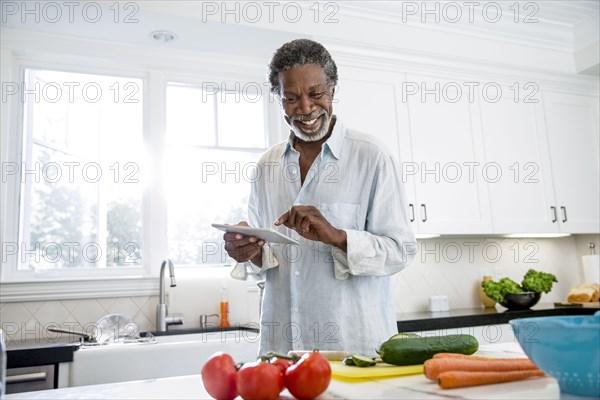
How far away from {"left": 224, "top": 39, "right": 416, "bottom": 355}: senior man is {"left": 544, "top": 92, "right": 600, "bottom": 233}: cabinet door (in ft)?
7.76

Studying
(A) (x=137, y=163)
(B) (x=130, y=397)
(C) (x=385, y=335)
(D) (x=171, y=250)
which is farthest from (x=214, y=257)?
(B) (x=130, y=397)

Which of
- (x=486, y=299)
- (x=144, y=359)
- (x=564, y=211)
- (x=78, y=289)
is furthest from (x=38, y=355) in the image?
(x=564, y=211)

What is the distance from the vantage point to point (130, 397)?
3.19ft

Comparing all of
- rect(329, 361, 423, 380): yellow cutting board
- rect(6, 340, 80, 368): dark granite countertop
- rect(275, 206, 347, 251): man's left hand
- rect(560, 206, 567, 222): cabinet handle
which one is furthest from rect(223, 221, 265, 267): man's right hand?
rect(560, 206, 567, 222): cabinet handle

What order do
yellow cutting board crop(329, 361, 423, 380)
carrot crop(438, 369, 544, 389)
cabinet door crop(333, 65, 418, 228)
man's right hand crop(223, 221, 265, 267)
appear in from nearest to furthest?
carrot crop(438, 369, 544, 389), yellow cutting board crop(329, 361, 423, 380), man's right hand crop(223, 221, 265, 267), cabinet door crop(333, 65, 418, 228)

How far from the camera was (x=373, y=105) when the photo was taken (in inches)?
122

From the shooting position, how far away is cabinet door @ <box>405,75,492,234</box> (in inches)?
123

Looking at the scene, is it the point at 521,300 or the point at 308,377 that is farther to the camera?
the point at 521,300

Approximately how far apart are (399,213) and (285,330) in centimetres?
50

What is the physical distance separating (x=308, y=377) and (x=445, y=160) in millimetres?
2602

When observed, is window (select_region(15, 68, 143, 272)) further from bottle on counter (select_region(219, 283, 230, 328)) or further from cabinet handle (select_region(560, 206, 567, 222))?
cabinet handle (select_region(560, 206, 567, 222))

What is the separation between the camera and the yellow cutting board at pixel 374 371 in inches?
38.2

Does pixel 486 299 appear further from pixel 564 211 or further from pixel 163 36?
pixel 163 36

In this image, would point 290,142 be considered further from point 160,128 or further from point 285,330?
point 160,128
